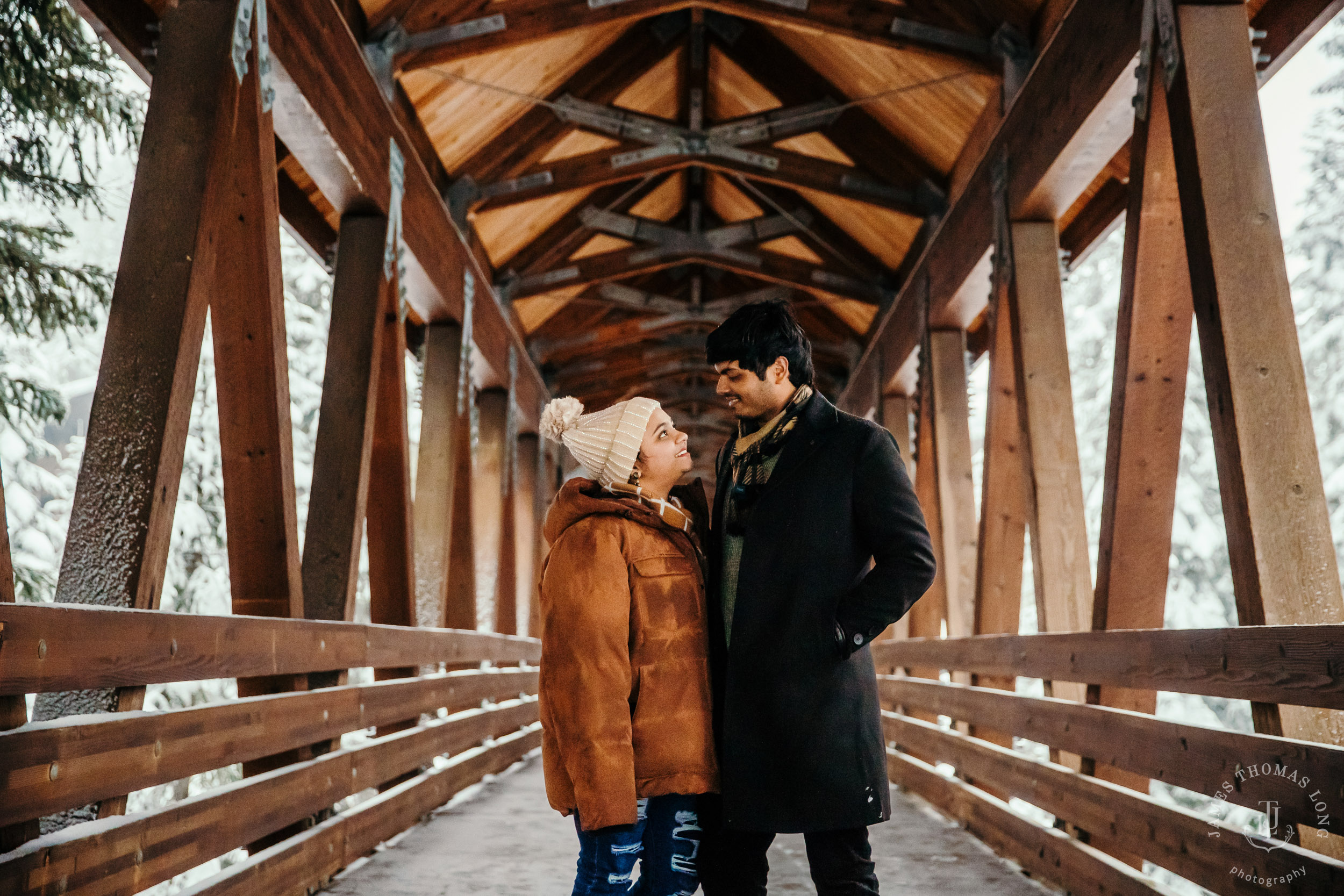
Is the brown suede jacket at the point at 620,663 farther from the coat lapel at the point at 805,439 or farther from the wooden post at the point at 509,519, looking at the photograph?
the wooden post at the point at 509,519

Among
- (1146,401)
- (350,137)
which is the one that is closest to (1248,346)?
(1146,401)

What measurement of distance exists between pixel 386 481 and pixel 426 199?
74.7 inches

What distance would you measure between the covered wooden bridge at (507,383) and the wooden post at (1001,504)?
2cm

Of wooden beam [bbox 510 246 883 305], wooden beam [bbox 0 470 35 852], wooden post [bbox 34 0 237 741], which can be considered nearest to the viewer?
wooden beam [bbox 0 470 35 852]

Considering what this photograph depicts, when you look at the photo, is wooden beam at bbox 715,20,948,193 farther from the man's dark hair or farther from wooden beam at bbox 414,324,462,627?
the man's dark hair

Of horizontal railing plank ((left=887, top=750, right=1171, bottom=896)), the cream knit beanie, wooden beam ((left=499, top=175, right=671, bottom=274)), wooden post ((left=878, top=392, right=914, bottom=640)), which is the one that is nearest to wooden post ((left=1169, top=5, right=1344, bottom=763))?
horizontal railing plank ((left=887, top=750, right=1171, bottom=896))

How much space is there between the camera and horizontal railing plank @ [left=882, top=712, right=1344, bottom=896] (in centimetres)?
217

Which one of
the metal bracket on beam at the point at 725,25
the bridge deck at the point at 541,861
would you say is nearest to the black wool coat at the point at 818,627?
the bridge deck at the point at 541,861

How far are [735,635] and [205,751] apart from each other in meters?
1.30

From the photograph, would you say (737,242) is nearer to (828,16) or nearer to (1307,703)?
(828,16)

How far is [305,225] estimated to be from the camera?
6.96 meters

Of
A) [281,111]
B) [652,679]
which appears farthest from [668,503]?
[281,111]

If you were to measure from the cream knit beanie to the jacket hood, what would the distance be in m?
0.04

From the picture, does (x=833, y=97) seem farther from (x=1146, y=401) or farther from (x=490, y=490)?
(x=1146, y=401)
